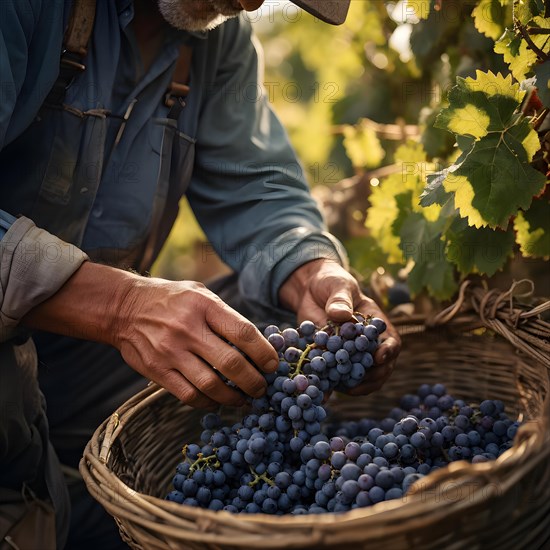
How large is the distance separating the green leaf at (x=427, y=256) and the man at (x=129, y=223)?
0.21m

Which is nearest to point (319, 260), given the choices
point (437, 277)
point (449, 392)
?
point (437, 277)

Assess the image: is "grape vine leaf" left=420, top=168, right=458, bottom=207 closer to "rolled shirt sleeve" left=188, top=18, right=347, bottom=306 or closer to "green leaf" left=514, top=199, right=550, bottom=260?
"green leaf" left=514, top=199, right=550, bottom=260

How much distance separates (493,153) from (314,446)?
78 centimetres

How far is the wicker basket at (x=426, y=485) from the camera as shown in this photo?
1.04 m

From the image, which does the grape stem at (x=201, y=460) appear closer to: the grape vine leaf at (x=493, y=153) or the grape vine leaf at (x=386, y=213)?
the grape vine leaf at (x=493, y=153)

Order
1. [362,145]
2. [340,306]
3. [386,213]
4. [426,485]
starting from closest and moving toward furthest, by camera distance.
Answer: [426,485] → [340,306] → [386,213] → [362,145]

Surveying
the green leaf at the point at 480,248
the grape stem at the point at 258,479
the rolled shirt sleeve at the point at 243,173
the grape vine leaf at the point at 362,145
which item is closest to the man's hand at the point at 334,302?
the rolled shirt sleeve at the point at 243,173

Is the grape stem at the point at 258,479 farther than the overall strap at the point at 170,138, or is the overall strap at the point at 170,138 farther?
the overall strap at the point at 170,138

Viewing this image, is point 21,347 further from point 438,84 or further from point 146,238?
point 438,84

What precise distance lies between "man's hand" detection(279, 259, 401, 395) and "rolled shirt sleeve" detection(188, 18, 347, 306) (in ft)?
0.47

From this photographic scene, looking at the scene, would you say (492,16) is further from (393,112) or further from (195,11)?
(393,112)

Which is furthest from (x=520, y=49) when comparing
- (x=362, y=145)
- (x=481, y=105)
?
(x=362, y=145)

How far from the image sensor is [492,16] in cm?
193

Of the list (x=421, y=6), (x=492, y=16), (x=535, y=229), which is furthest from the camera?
(x=421, y=6)
